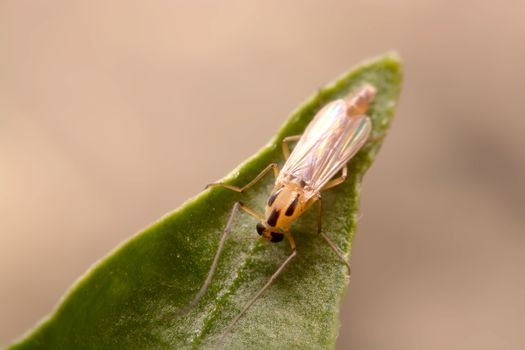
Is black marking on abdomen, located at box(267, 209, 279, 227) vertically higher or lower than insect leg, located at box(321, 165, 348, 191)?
higher

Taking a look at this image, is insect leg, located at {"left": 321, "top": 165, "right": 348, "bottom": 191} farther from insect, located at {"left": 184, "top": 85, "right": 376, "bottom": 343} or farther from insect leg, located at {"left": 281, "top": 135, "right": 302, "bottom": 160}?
insect leg, located at {"left": 281, "top": 135, "right": 302, "bottom": 160}

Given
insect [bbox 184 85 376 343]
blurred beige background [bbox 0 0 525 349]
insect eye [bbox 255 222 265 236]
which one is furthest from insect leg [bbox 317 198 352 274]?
blurred beige background [bbox 0 0 525 349]

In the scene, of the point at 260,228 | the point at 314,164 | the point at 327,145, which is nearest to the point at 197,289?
the point at 260,228

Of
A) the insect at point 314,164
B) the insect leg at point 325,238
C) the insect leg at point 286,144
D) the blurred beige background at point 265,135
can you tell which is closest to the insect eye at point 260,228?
the insect at point 314,164

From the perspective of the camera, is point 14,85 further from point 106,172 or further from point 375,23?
point 375,23

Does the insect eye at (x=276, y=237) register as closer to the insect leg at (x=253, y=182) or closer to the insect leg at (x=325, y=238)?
the insect leg at (x=325, y=238)
